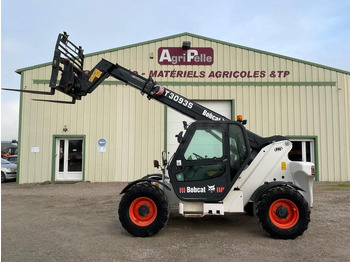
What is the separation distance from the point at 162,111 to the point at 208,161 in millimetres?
8971

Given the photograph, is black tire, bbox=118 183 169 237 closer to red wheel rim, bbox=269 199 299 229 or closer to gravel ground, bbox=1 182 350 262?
gravel ground, bbox=1 182 350 262

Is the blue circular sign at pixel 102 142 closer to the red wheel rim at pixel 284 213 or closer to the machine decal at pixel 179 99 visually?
the machine decal at pixel 179 99

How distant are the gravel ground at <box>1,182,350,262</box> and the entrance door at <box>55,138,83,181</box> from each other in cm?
572

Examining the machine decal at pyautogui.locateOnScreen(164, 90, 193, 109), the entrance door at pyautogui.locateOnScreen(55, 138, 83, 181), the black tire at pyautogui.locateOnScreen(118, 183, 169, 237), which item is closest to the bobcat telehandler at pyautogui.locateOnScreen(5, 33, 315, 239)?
the black tire at pyautogui.locateOnScreen(118, 183, 169, 237)

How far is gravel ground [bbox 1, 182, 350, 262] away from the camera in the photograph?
4449 millimetres

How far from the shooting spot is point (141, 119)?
13984mm

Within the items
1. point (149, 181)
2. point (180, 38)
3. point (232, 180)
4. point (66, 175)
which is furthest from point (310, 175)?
point (66, 175)

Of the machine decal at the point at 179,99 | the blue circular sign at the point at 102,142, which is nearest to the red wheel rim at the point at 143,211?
the machine decal at the point at 179,99

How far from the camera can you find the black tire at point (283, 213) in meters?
5.10

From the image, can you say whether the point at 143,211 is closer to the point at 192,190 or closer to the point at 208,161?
the point at 192,190

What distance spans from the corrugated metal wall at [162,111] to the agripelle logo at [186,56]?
0.77ft

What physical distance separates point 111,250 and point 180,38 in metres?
11.9

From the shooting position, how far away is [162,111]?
554 inches

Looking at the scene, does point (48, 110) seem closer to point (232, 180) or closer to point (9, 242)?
point (9, 242)
